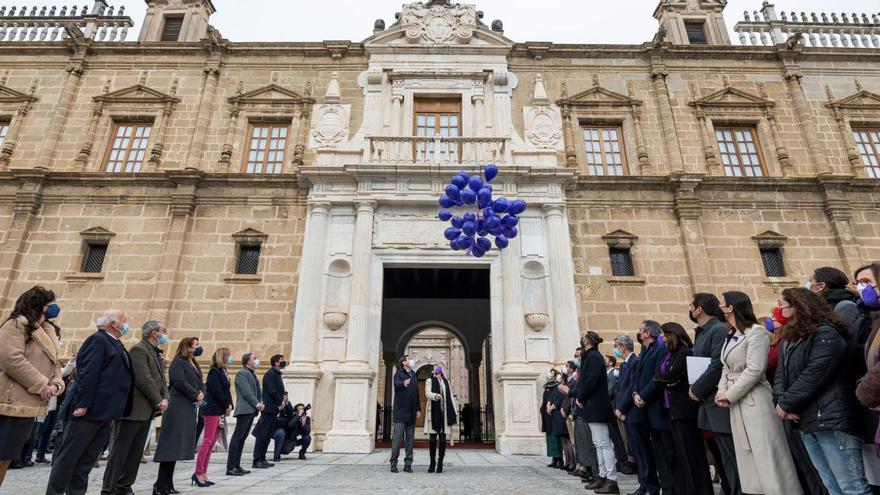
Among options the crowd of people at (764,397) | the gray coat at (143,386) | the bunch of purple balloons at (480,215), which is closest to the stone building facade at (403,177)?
the bunch of purple balloons at (480,215)

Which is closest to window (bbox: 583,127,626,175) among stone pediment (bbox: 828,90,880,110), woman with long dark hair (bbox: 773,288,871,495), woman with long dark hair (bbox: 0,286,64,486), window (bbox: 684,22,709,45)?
window (bbox: 684,22,709,45)

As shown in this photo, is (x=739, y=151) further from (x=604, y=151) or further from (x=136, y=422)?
(x=136, y=422)

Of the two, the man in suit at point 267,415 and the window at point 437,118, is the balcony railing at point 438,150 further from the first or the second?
the man in suit at point 267,415

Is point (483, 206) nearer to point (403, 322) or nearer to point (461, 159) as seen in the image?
point (461, 159)

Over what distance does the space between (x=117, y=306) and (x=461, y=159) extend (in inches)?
378

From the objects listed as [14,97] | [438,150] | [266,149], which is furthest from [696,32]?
[14,97]

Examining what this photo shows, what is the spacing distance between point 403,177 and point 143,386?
27.6 feet

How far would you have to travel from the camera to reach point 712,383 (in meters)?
4.18

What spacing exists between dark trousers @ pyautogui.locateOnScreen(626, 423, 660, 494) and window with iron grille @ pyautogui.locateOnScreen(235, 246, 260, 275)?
1040 cm

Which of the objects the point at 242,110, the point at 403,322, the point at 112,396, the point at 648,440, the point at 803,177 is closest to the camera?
the point at 112,396

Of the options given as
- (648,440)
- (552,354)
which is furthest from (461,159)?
(648,440)

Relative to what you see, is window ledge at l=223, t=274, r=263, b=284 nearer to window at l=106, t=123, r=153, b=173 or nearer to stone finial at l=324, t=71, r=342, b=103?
window at l=106, t=123, r=153, b=173

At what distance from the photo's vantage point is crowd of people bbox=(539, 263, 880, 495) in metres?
3.26

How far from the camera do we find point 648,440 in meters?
5.29
